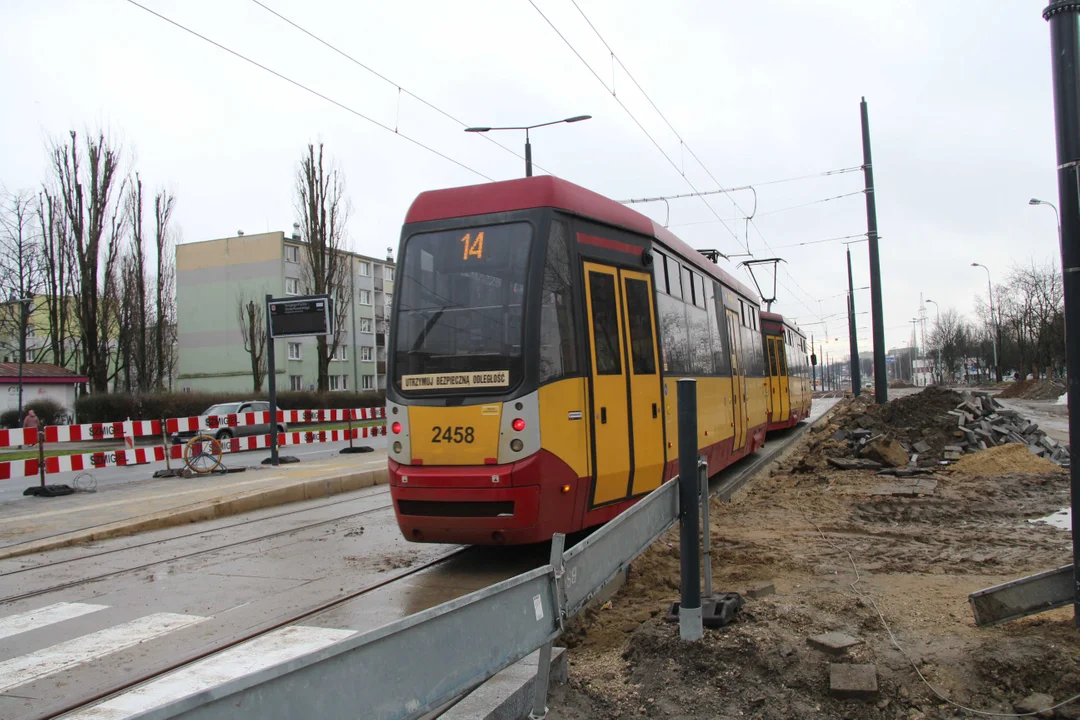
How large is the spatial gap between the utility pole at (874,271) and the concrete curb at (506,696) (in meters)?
20.4

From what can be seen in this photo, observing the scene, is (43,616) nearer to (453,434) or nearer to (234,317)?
(453,434)

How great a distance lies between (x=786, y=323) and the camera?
23.7 m

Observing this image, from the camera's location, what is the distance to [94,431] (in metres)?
16.8

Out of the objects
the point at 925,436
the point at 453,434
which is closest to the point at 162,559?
the point at 453,434

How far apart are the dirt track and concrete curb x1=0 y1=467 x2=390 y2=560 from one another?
254 inches

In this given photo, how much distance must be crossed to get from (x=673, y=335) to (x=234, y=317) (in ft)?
205

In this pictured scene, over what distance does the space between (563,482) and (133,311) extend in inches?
1684

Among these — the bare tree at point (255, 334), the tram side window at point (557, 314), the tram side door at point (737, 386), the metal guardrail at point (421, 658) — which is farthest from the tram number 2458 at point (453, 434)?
the bare tree at point (255, 334)

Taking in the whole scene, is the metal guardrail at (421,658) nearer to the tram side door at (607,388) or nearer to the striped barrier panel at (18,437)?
the tram side door at (607,388)

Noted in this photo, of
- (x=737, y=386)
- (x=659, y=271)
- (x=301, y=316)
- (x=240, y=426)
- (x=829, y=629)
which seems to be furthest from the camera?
(x=240, y=426)

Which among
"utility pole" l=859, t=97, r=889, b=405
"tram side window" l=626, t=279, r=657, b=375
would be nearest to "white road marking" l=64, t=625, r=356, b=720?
"tram side window" l=626, t=279, r=657, b=375

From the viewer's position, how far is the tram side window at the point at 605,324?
730 centimetres

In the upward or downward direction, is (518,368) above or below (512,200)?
below

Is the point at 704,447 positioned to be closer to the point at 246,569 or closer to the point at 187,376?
the point at 246,569
